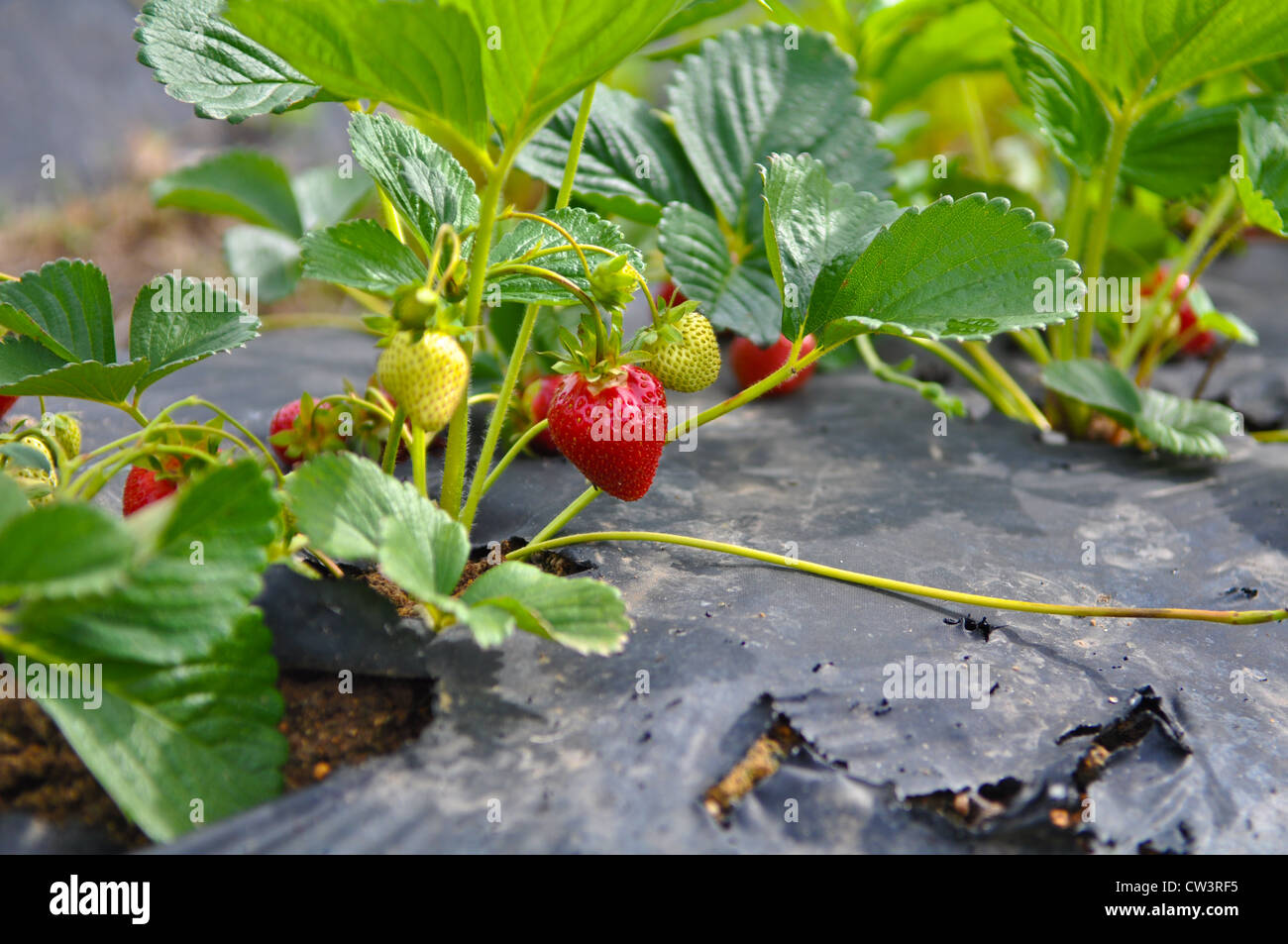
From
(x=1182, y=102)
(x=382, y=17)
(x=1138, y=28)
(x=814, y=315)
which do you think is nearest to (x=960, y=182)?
(x=1182, y=102)

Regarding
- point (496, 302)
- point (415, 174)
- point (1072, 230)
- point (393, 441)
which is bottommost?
point (393, 441)

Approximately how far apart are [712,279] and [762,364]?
43 cm

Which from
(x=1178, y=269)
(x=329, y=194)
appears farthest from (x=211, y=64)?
(x=1178, y=269)

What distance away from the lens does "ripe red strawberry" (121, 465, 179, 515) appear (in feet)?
2.71

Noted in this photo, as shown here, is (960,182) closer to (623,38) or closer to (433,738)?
(623,38)

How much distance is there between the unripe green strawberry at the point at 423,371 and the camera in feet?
2.22

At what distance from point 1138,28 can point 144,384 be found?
1.04 m

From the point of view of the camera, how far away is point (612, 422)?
2.70ft

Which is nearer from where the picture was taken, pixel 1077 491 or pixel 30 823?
pixel 30 823

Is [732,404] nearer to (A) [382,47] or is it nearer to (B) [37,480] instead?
(A) [382,47]

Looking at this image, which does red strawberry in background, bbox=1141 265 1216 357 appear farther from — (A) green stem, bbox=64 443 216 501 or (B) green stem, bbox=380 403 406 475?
(A) green stem, bbox=64 443 216 501

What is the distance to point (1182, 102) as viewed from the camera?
55.5 inches

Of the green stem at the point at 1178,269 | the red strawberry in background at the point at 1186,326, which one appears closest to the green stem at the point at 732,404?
the green stem at the point at 1178,269

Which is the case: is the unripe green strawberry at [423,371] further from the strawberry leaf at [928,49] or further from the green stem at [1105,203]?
the strawberry leaf at [928,49]
